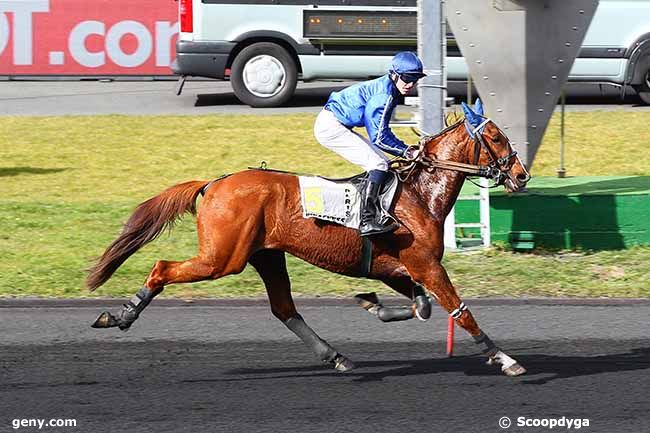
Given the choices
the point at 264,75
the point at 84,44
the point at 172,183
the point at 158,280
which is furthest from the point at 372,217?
the point at 84,44

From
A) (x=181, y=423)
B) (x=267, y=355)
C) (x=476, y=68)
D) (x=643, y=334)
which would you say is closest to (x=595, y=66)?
(x=476, y=68)

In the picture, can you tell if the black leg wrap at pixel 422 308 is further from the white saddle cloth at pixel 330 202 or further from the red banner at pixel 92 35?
the red banner at pixel 92 35

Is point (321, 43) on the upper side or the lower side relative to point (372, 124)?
upper

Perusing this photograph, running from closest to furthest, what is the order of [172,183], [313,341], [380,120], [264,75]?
[380,120], [313,341], [172,183], [264,75]

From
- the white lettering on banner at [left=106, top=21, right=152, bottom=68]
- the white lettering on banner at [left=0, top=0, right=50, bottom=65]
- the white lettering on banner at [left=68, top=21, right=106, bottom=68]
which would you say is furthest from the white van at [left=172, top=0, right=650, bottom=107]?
the white lettering on banner at [left=0, top=0, right=50, bottom=65]

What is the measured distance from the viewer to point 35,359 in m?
8.36

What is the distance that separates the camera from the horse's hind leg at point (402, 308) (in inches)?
311

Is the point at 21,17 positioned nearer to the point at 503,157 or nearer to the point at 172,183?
the point at 172,183

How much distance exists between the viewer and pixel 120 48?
70.0 ft

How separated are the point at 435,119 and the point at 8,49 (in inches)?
485

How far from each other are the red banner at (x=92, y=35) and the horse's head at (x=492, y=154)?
46.0 feet

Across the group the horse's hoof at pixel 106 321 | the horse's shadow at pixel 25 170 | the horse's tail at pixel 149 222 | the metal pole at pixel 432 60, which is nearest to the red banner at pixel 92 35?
the horse's shadow at pixel 25 170

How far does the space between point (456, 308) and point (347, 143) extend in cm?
140

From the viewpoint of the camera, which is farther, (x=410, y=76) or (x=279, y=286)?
(x=279, y=286)
